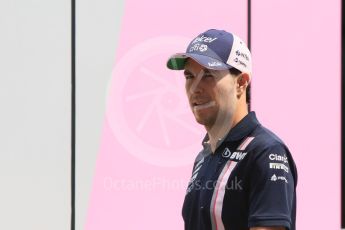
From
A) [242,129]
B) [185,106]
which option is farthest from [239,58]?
[185,106]

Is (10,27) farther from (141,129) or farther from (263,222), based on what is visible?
(263,222)

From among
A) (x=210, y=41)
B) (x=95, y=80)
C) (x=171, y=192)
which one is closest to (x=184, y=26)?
(x=95, y=80)

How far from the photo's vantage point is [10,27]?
7.58 ft

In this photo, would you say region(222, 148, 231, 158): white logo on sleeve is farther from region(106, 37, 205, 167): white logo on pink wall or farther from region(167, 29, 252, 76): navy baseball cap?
region(106, 37, 205, 167): white logo on pink wall

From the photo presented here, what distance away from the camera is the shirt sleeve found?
92cm

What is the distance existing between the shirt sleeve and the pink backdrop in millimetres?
1462

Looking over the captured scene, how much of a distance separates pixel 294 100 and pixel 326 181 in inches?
15.9

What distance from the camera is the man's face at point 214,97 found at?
3.43ft

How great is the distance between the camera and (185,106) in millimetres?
2426

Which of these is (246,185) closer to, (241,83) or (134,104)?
(241,83)
